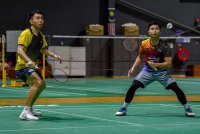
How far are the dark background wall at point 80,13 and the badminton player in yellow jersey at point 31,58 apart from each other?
19.6m

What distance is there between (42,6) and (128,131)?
946 inches

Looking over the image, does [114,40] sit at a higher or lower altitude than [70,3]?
lower

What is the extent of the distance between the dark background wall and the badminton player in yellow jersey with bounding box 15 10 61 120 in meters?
Answer: 19.6

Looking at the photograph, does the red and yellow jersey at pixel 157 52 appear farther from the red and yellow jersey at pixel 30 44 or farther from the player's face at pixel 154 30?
the red and yellow jersey at pixel 30 44

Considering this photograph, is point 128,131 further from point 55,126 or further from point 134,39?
point 134,39

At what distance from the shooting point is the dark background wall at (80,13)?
31.8 meters

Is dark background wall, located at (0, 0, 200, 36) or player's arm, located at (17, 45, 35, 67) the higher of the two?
dark background wall, located at (0, 0, 200, 36)

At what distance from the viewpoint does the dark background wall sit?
1251 inches

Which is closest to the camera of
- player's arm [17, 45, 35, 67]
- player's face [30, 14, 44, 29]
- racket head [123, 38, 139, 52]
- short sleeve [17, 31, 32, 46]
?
player's arm [17, 45, 35, 67]

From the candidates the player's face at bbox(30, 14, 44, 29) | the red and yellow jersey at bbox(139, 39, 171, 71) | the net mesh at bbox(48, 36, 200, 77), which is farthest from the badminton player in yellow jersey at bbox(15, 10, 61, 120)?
the net mesh at bbox(48, 36, 200, 77)

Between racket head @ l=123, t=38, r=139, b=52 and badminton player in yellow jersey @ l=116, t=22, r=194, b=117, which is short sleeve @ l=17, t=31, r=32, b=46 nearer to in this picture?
badminton player in yellow jersey @ l=116, t=22, r=194, b=117

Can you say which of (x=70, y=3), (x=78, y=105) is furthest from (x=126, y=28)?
(x=78, y=105)

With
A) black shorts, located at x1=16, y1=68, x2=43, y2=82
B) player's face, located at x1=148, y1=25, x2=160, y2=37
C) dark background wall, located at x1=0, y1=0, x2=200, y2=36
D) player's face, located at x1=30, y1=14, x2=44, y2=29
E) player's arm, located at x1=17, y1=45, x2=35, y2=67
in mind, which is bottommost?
black shorts, located at x1=16, y1=68, x2=43, y2=82

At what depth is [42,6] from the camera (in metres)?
32.7
